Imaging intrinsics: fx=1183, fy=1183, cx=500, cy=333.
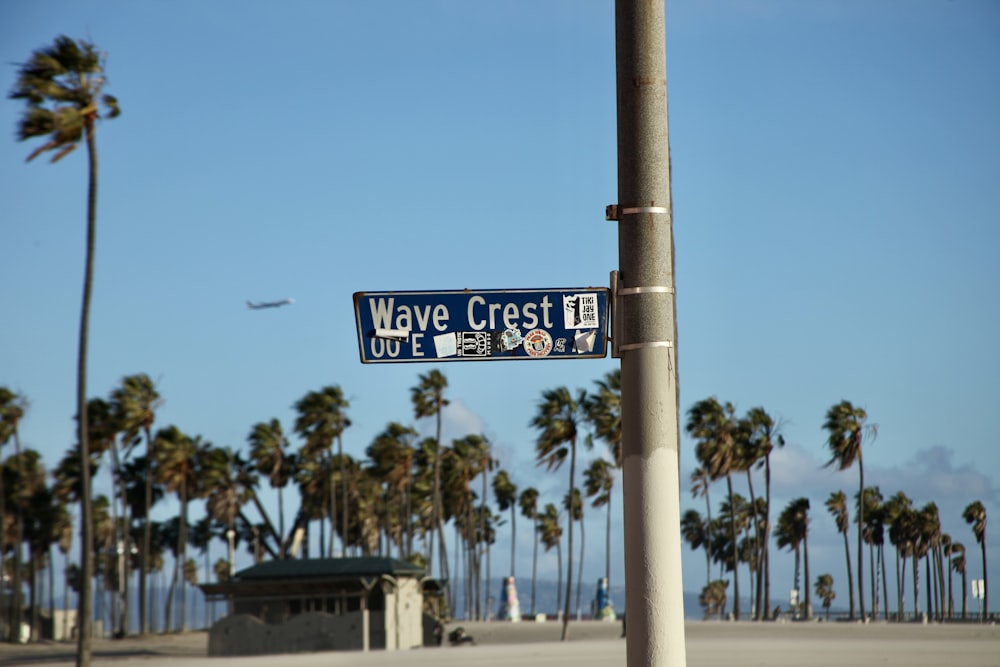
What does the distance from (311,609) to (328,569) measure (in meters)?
1.88

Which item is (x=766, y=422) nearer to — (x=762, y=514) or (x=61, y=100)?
(x=762, y=514)

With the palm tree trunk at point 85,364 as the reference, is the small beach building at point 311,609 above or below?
below

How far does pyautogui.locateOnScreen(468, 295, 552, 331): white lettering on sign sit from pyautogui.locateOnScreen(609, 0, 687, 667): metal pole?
0.40 m

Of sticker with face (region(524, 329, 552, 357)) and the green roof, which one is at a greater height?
sticker with face (region(524, 329, 552, 357))

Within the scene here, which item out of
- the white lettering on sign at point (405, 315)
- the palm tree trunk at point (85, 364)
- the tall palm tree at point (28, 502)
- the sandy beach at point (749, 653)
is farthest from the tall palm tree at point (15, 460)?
the white lettering on sign at point (405, 315)

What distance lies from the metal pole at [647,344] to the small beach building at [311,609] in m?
46.9

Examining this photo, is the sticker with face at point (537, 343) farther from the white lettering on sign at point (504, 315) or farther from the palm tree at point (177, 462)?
the palm tree at point (177, 462)

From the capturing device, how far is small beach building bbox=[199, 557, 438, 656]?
5091 centimetres

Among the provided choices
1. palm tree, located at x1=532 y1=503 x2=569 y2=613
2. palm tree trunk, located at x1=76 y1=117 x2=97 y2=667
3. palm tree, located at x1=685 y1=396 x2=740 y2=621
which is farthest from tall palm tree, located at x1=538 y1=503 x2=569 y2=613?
palm tree trunk, located at x1=76 y1=117 x2=97 y2=667

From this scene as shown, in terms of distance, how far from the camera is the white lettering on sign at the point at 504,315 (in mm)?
5637

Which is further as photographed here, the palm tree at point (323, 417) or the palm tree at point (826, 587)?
the palm tree at point (826, 587)

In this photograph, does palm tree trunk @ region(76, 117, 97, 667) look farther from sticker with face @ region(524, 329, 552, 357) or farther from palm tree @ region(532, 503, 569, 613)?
palm tree @ region(532, 503, 569, 613)

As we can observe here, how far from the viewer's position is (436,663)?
39.0 meters

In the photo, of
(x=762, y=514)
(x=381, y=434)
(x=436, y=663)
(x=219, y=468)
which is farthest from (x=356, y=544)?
(x=436, y=663)
